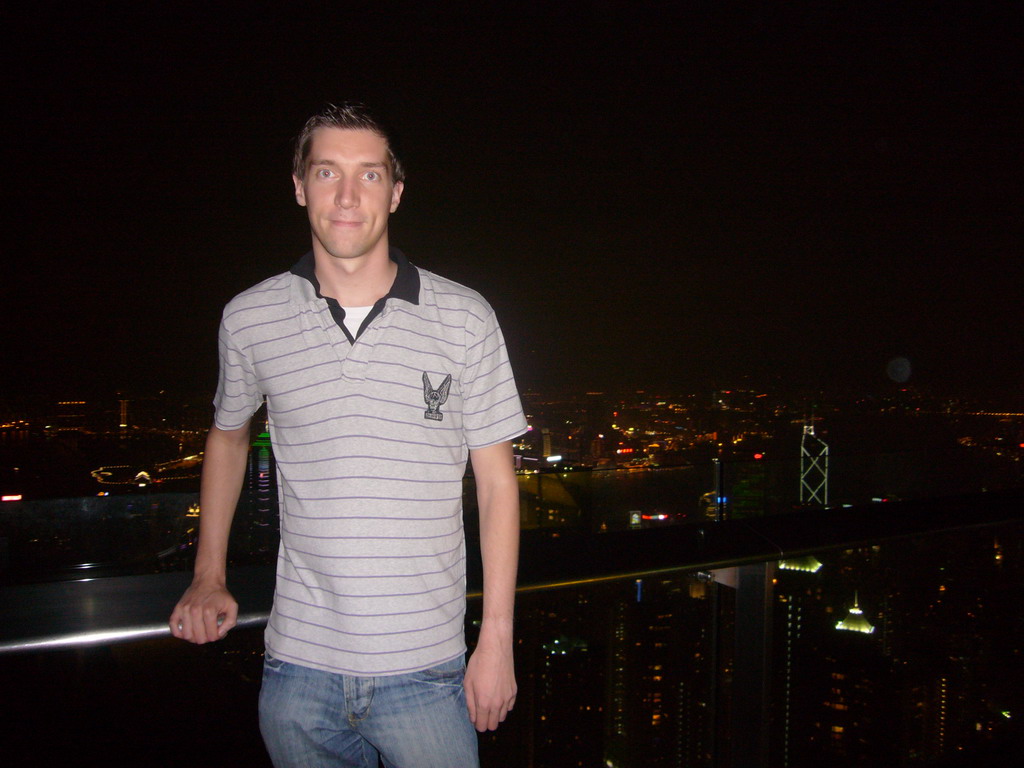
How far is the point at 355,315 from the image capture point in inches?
40.1

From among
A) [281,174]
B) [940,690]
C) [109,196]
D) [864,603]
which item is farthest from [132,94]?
[940,690]

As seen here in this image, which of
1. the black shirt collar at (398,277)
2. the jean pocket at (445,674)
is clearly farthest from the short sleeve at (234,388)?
the jean pocket at (445,674)

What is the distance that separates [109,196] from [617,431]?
472 centimetres

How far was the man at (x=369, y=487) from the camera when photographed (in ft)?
2.94

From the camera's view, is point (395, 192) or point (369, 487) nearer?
point (369, 487)

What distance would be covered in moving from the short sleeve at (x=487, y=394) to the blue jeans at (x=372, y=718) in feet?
1.28

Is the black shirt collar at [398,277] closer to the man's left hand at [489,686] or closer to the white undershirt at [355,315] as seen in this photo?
the white undershirt at [355,315]

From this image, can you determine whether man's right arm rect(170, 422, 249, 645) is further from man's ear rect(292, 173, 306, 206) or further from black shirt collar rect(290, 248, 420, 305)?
man's ear rect(292, 173, 306, 206)

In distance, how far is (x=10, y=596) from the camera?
87cm

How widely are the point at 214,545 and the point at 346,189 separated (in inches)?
25.8

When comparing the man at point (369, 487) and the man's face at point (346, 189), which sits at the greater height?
the man's face at point (346, 189)

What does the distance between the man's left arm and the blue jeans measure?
5 centimetres

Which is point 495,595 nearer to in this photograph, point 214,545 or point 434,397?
point 434,397

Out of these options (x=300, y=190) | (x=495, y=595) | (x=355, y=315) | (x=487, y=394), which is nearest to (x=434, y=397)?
(x=487, y=394)
